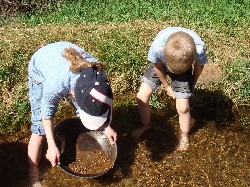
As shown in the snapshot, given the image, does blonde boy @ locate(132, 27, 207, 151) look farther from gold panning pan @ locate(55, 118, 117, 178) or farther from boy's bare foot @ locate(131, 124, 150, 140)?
gold panning pan @ locate(55, 118, 117, 178)

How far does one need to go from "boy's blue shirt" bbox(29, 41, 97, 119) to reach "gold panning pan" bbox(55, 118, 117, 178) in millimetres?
809

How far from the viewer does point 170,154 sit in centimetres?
401

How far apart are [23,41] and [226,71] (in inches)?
97.6

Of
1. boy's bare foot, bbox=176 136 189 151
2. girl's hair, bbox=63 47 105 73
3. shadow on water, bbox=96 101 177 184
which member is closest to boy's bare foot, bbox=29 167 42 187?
shadow on water, bbox=96 101 177 184

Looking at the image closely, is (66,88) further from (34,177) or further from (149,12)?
(149,12)

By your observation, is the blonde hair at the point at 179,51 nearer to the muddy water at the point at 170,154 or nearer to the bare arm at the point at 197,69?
the bare arm at the point at 197,69

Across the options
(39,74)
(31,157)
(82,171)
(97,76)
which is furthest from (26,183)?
(97,76)

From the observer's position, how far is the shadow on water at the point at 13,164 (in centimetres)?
366

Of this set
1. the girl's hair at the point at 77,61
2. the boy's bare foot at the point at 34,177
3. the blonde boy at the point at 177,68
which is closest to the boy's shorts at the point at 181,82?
the blonde boy at the point at 177,68

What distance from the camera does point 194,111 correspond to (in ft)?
14.6

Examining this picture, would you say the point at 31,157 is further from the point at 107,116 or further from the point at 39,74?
the point at 107,116

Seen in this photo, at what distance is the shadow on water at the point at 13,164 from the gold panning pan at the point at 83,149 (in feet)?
1.21

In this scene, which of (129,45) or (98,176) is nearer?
(98,176)

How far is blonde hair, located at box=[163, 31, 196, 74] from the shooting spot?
2.97m
